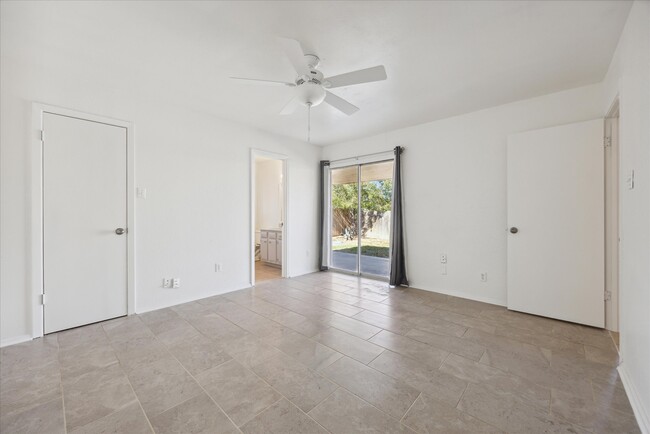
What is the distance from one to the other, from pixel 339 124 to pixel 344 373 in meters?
3.45

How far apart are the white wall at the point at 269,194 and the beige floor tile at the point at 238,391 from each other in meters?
4.85

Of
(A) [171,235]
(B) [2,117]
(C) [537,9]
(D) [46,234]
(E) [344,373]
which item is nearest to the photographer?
(C) [537,9]

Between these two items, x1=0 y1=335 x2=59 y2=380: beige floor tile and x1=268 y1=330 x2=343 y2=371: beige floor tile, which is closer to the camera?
x1=0 y1=335 x2=59 y2=380: beige floor tile

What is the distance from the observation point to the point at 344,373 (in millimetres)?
2039

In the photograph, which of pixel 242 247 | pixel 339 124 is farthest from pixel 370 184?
pixel 242 247

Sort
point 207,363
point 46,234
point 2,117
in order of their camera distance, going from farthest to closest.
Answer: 1. point 46,234
2. point 2,117
3. point 207,363

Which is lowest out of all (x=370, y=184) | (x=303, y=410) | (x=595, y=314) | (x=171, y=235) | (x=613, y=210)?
(x=303, y=410)

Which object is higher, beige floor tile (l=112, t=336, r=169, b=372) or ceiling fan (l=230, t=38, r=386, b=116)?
ceiling fan (l=230, t=38, r=386, b=116)

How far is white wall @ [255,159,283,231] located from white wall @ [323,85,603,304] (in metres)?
3.32

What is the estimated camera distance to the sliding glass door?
498 cm

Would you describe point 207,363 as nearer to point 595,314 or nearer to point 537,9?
point 537,9

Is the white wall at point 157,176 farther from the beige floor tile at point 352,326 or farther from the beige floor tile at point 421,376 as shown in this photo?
the beige floor tile at point 421,376

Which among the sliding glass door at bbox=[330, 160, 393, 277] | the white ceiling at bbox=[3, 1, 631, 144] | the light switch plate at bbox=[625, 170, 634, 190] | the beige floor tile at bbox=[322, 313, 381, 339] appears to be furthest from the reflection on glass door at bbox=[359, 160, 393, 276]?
the light switch plate at bbox=[625, 170, 634, 190]

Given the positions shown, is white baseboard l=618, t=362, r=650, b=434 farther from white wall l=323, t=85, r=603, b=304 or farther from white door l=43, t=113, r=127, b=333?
white door l=43, t=113, r=127, b=333
